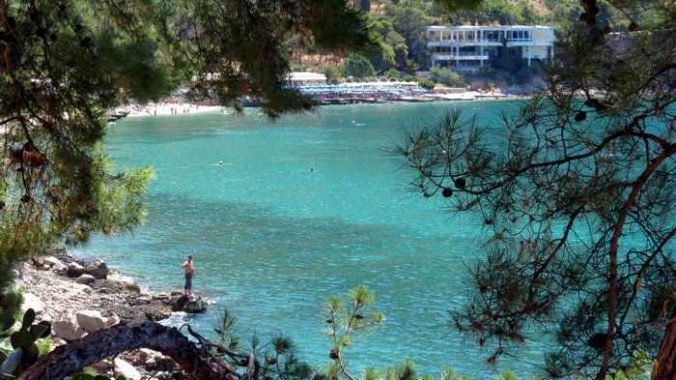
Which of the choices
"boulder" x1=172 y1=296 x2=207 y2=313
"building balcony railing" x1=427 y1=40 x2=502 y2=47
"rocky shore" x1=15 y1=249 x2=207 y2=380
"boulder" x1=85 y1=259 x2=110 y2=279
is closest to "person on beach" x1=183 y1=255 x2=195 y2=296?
"rocky shore" x1=15 y1=249 x2=207 y2=380

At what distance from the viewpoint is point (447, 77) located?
2876 inches

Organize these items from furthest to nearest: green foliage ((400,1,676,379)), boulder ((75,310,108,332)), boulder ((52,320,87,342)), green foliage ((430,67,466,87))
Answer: green foliage ((430,67,466,87)) → boulder ((75,310,108,332)) → boulder ((52,320,87,342)) → green foliage ((400,1,676,379))

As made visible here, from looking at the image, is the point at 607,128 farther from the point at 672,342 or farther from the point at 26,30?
the point at 26,30

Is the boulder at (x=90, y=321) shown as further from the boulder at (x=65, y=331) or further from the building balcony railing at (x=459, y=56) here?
the building balcony railing at (x=459, y=56)

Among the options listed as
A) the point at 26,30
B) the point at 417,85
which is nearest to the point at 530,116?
the point at 26,30

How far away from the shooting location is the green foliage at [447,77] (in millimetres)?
73062

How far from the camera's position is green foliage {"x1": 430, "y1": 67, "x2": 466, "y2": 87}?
73.1 metres

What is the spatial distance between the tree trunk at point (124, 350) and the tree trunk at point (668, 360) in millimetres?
1027

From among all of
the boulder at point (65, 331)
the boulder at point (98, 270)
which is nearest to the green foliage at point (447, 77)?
the boulder at point (98, 270)

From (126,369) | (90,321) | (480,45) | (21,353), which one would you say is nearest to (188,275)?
(90,321)

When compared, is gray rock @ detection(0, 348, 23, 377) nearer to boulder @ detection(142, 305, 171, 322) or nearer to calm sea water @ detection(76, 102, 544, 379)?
calm sea water @ detection(76, 102, 544, 379)

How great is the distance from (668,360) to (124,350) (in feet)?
4.24

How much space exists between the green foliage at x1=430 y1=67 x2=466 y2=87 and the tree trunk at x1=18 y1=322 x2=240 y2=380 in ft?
236

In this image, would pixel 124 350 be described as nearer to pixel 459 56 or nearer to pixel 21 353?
pixel 21 353
